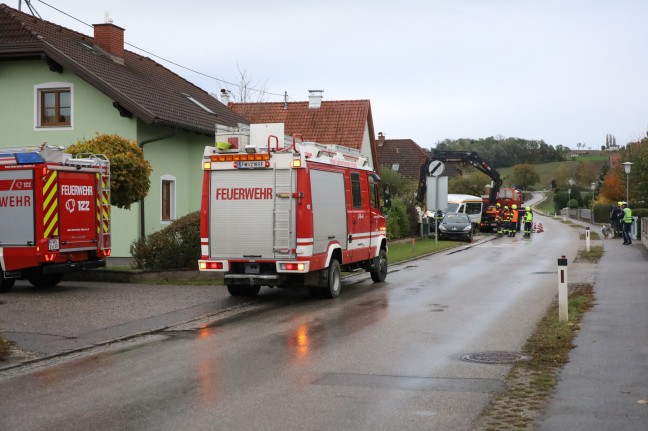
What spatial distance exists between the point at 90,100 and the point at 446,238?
2026cm

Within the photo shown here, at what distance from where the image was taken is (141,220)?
2414 centimetres

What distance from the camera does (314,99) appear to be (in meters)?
42.3

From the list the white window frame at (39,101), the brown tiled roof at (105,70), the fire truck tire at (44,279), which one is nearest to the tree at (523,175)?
the brown tiled roof at (105,70)

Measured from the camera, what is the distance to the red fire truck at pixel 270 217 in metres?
14.9

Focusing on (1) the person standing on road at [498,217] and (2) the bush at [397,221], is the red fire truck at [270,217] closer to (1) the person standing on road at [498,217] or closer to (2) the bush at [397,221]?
(2) the bush at [397,221]

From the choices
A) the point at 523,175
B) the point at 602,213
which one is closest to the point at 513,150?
the point at 523,175

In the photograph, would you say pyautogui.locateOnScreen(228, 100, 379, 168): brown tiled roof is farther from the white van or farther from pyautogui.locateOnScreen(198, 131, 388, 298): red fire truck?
pyautogui.locateOnScreen(198, 131, 388, 298): red fire truck

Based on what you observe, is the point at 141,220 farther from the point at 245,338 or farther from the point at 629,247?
the point at 629,247

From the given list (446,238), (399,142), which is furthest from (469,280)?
(399,142)

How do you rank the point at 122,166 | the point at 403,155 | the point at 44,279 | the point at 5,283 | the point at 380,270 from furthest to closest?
the point at 403,155 < the point at 380,270 < the point at 122,166 < the point at 44,279 < the point at 5,283

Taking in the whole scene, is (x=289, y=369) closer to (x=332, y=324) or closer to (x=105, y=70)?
(x=332, y=324)

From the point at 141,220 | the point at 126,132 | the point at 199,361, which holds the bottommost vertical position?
the point at 199,361

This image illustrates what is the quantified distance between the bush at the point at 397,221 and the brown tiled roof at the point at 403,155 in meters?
37.7

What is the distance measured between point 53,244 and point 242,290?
3.94 metres
